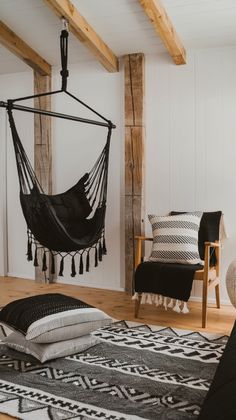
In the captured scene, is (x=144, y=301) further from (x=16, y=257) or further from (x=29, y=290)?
(x=16, y=257)

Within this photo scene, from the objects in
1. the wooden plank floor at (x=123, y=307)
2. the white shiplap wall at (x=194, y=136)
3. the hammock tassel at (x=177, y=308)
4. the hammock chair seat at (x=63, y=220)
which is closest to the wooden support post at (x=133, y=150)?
the white shiplap wall at (x=194, y=136)

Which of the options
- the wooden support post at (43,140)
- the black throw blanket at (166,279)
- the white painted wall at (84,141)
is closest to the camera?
the black throw blanket at (166,279)

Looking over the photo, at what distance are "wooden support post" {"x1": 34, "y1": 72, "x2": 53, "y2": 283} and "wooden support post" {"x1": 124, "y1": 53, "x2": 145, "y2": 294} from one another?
869 millimetres

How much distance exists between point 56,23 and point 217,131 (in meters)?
1.68

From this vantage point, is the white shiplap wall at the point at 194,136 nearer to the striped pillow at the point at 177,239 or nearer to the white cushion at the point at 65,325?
the striped pillow at the point at 177,239

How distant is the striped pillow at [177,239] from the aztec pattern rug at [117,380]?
0.67 m

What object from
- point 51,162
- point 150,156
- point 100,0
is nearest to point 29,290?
point 51,162

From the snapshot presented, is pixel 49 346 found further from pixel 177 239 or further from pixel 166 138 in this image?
pixel 166 138

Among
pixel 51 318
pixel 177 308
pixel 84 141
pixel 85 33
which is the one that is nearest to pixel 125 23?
pixel 85 33

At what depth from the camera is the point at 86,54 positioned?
4.19m

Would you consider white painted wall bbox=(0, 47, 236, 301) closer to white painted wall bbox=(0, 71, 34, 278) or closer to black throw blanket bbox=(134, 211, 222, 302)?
white painted wall bbox=(0, 71, 34, 278)

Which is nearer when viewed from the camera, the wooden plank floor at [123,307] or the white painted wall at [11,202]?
the wooden plank floor at [123,307]

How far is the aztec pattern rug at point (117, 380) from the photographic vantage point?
1.85 metres

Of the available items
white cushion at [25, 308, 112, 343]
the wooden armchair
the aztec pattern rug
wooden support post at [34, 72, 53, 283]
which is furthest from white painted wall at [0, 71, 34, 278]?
white cushion at [25, 308, 112, 343]
